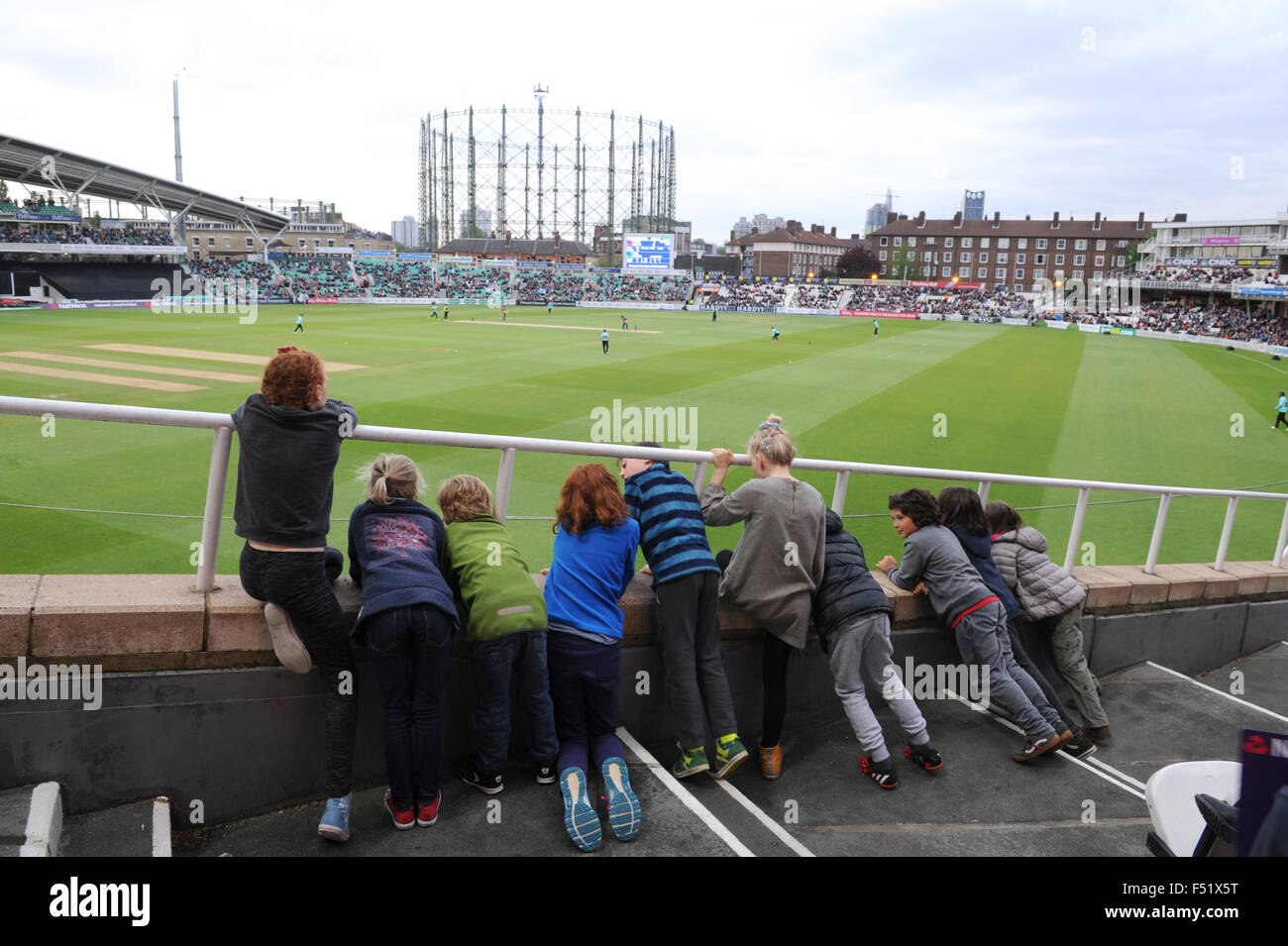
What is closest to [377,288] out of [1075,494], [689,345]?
[689,345]

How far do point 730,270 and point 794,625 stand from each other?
522 ft

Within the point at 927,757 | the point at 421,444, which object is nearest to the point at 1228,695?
the point at 927,757

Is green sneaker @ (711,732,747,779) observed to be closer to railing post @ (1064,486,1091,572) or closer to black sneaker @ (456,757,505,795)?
black sneaker @ (456,757,505,795)

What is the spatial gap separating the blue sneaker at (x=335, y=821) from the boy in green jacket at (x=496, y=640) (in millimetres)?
567

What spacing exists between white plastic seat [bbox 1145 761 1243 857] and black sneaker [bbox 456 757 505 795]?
2.48 m

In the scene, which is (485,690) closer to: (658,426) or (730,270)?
(658,426)

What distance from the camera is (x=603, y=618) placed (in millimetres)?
4016

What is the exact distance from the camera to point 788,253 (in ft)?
514

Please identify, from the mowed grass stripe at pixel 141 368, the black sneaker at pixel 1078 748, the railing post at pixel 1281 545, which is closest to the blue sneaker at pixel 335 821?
the black sneaker at pixel 1078 748

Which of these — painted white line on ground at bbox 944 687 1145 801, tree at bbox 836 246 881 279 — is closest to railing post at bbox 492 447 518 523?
painted white line on ground at bbox 944 687 1145 801

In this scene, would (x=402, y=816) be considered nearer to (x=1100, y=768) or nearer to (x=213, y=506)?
(x=213, y=506)

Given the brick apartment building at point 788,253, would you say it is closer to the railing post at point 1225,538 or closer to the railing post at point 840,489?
the railing post at point 1225,538
